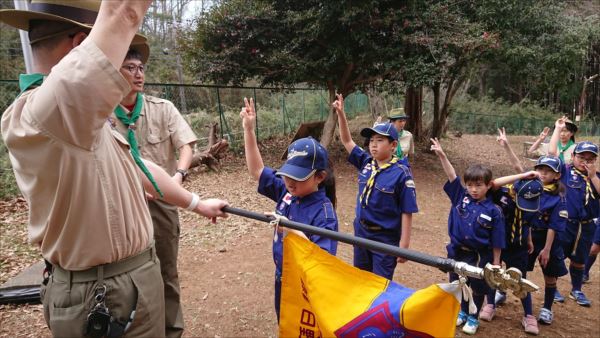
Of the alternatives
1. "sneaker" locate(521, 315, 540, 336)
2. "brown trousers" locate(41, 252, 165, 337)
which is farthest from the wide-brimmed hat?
"sneaker" locate(521, 315, 540, 336)

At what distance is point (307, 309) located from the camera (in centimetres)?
213

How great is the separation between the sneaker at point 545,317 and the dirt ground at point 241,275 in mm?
72

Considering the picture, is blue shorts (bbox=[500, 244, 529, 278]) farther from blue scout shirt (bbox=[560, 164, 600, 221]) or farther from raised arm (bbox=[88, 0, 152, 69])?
raised arm (bbox=[88, 0, 152, 69])

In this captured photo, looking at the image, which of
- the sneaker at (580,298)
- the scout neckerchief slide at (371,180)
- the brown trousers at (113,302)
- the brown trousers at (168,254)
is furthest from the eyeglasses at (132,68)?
the sneaker at (580,298)

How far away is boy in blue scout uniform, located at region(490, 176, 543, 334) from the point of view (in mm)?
3553

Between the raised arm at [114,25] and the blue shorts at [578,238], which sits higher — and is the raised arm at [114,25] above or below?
above

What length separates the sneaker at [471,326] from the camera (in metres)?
3.73

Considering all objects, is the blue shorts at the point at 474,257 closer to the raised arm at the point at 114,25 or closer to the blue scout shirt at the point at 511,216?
the blue scout shirt at the point at 511,216

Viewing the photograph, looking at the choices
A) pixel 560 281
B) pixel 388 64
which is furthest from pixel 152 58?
pixel 560 281

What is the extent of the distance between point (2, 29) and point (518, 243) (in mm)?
20354

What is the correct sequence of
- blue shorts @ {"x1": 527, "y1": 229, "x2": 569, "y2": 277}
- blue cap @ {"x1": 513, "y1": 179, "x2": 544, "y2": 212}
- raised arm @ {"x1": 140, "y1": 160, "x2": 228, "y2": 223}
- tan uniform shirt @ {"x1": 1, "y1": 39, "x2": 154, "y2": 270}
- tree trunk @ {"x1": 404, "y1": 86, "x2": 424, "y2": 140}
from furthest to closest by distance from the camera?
tree trunk @ {"x1": 404, "y1": 86, "x2": 424, "y2": 140} < blue shorts @ {"x1": 527, "y1": 229, "x2": 569, "y2": 277} < blue cap @ {"x1": 513, "y1": 179, "x2": 544, "y2": 212} < raised arm @ {"x1": 140, "y1": 160, "x2": 228, "y2": 223} < tan uniform shirt @ {"x1": 1, "y1": 39, "x2": 154, "y2": 270}

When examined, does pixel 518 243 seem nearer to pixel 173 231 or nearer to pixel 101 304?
pixel 173 231

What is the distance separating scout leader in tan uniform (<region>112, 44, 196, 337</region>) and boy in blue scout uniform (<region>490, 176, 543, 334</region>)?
2678mm

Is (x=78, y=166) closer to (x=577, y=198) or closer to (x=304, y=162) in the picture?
(x=304, y=162)
